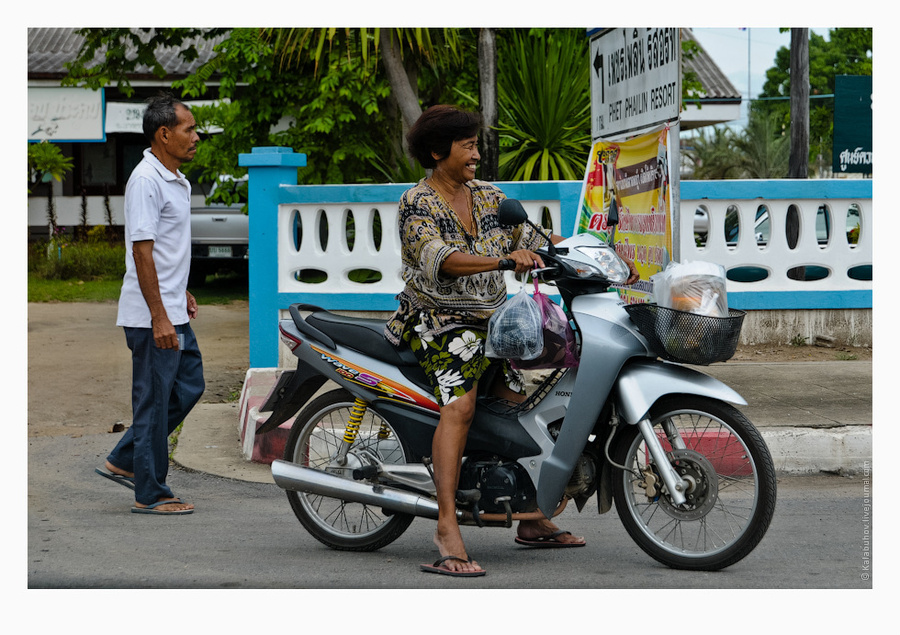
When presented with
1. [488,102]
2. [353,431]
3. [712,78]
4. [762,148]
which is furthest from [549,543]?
[762,148]

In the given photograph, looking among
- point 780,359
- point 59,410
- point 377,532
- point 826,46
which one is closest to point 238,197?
point 59,410

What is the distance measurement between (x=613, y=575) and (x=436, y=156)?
177 cm

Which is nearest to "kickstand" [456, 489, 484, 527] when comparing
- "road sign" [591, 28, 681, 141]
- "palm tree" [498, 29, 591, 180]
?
"road sign" [591, 28, 681, 141]

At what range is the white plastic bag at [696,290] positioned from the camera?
12.4 ft

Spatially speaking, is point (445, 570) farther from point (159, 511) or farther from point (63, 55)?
point (63, 55)

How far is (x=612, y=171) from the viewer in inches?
245

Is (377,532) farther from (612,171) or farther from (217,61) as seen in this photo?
(217,61)

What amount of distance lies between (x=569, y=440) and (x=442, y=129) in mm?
1297

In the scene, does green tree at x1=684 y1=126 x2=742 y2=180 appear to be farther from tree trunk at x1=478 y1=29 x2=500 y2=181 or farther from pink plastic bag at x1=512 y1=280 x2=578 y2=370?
pink plastic bag at x1=512 y1=280 x2=578 y2=370

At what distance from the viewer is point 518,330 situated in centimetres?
379

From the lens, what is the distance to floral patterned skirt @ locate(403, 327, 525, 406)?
4.01 m

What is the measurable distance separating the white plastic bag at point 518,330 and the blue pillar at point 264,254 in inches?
169

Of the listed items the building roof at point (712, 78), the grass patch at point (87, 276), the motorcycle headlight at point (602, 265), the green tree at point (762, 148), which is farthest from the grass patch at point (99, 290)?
the green tree at point (762, 148)

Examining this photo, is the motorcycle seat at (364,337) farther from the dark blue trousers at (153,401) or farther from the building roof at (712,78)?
the building roof at (712,78)
